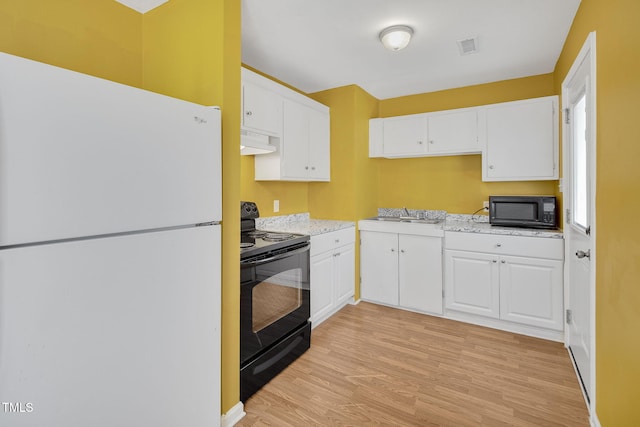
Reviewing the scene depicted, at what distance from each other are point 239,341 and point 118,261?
880 millimetres

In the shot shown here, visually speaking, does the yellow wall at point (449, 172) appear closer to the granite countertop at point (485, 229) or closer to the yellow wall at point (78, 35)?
the granite countertop at point (485, 229)

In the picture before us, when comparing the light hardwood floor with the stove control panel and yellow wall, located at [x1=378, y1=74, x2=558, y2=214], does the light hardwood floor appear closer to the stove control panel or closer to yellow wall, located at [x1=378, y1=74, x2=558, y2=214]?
the stove control panel

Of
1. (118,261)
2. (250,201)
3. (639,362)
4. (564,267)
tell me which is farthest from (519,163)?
(118,261)

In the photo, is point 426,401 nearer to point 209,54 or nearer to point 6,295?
point 6,295

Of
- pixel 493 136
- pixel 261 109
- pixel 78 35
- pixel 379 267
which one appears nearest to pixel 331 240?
pixel 379 267

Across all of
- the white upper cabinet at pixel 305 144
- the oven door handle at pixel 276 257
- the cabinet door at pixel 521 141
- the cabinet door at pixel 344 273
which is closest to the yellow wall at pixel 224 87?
the oven door handle at pixel 276 257

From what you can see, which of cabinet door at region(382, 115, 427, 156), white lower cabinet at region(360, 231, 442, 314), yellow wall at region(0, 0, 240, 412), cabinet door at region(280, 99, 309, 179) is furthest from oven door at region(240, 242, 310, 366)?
cabinet door at region(382, 115, 427, 156)

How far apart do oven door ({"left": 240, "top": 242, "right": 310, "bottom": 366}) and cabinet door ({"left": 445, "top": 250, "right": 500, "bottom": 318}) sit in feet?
4.74

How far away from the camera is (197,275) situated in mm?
→ 1455

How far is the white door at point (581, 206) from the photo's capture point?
5.51ft

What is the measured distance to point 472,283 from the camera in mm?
2918

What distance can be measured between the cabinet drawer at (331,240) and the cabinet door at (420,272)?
0.51 meters

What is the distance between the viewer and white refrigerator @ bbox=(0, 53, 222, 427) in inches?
36.6

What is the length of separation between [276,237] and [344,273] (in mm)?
1122
